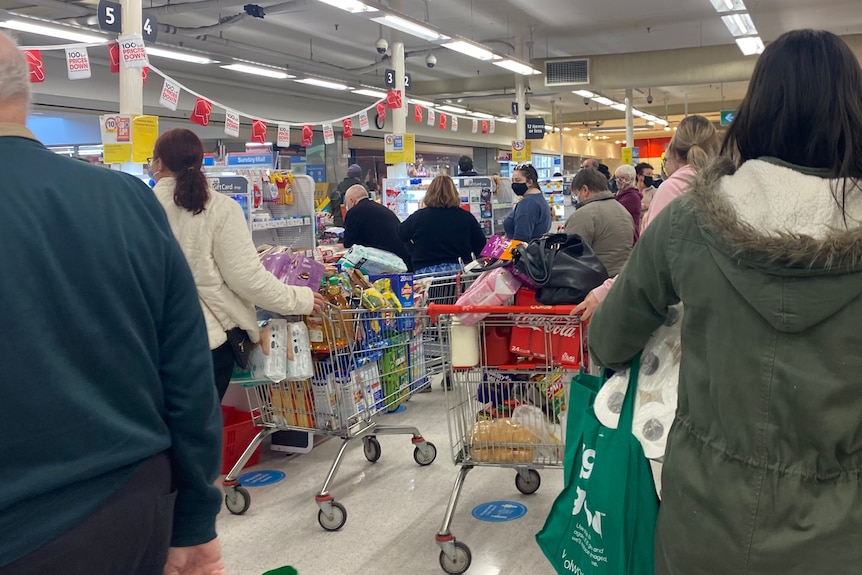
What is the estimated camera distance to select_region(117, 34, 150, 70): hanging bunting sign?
534 centimetres

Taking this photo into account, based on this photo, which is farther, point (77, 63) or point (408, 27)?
point (408, 27)

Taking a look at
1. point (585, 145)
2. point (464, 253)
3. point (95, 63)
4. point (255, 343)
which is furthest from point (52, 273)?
point (585, 145)

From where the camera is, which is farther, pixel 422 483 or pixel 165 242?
pixel 422 483

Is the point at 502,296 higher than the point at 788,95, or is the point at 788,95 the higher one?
the point at 788,95

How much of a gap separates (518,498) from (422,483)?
536 millimetres

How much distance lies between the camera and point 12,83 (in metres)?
1.27

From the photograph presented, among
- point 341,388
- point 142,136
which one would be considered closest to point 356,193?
point 142,136

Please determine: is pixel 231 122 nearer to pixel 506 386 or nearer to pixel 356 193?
pixel 356 193

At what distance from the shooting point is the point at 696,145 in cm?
342

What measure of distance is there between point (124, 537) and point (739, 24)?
35.4ft

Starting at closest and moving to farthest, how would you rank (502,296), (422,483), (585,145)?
(502,296) < (422,483) < (585,145)

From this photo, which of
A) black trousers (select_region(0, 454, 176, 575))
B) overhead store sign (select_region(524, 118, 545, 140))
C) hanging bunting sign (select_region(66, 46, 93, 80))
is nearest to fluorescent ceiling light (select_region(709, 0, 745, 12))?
hanging bunting sign (select_region(66, 46, 93, 80))

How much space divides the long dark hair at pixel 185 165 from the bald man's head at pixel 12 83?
6.75 ft

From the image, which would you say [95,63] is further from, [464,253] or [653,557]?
Answer: [653,557]
